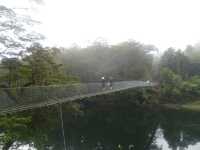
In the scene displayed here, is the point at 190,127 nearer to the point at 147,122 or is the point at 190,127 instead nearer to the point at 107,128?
the point at 147,122

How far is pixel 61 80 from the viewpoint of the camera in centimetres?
1062

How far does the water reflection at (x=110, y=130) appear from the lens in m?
9.91

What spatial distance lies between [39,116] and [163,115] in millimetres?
11722

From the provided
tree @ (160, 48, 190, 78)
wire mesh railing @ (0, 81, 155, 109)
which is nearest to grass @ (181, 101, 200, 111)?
tree @ (160, 48, 190, 78)

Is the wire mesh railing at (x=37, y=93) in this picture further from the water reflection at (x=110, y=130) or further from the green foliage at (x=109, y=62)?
the green foliage at (x=109, y=62)

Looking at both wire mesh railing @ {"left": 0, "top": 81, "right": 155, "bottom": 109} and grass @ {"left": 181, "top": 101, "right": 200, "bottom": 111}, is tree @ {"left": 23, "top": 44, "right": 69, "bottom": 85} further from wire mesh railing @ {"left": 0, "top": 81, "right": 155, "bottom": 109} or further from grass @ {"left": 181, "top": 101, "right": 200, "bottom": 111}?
grass @ {"left": 181, "top": 101, "right": 200, "bottom": 111}

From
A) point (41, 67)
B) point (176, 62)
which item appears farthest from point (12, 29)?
point (176, 62)

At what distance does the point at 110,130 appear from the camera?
47.8 ft

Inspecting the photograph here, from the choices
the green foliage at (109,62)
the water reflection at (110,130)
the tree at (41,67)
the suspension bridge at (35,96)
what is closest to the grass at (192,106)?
the water reflection at (110,130)

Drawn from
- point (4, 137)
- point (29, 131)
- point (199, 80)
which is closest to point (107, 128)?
point (29, 131)

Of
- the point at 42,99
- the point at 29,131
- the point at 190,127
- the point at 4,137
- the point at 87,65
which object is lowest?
the point at 190,127

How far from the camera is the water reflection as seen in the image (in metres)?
9.91

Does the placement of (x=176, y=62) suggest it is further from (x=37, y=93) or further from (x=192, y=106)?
(x=37, y=93)

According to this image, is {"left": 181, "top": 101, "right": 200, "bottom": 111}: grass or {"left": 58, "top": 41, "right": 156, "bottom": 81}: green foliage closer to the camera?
{"left": 58, "top": 41, "right": 156, "bottom": 81}: green foliage
